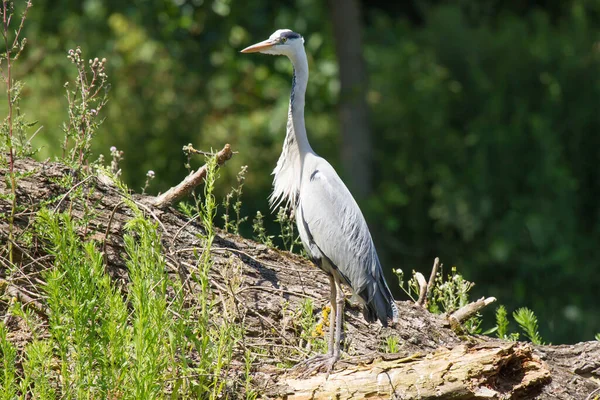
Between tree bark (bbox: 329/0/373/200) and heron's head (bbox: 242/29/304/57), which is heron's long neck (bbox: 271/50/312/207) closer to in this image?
heron's head (bbox: 242/29/304/57)

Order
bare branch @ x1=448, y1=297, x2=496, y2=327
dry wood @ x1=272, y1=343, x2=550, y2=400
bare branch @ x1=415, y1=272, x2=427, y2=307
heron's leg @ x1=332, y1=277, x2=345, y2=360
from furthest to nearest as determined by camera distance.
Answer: bare branch @ x1=415, y1=272, x2=427, y2=307
bare branch @ x1=448, y1=297, x2=496, y2=327
heron's leg @ x1=332, y1=277, x2=345, y2=360
dry wood @ x1=272, y1=343, x2=550, y2=400

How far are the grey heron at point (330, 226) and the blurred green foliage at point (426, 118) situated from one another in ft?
17.6

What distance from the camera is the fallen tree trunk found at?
338 centimetres

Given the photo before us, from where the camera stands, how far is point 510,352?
334 centimetres

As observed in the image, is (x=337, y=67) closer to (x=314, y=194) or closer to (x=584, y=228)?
(x=584, y=228)

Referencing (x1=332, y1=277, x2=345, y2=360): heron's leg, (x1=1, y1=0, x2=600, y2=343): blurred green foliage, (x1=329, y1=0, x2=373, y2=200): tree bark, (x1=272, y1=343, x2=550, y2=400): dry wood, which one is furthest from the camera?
(x1=329, y1=0, x2=373, y2=200): tree bark

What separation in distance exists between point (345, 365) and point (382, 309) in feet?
1.95

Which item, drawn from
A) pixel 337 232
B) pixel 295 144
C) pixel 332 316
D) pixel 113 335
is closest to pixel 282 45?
pixel 295 144

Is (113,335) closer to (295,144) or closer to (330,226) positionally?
(330,226)

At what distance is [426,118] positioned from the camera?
1107cm

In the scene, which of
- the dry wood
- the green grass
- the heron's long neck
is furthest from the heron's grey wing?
the green grass

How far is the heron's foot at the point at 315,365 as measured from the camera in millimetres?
3777

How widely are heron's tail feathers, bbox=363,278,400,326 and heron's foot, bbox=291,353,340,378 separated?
42cm

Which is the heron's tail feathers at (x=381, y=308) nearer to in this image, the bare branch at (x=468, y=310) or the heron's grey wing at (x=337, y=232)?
the heron's grey wing at (x=337, y=232)
